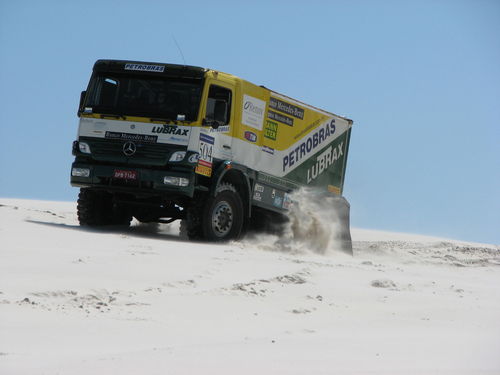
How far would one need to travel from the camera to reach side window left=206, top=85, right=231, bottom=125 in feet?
46.3

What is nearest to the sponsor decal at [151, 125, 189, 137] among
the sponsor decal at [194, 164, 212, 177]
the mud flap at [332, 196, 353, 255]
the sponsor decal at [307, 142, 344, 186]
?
the sponsor decal at [194, 164, 212, 177]

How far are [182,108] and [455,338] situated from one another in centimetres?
700

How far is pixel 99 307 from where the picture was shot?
791cm

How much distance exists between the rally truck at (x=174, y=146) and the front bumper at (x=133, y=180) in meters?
0.02

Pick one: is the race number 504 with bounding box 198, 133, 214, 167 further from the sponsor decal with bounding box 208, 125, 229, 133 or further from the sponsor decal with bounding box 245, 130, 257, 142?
the sponsor decal with bounding box 245, 130, 257, 142

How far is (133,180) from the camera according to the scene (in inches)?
548

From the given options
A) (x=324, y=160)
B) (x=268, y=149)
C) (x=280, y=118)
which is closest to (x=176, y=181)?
(x=268, y=149)

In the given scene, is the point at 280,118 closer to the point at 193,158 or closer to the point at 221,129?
the point at 221,129

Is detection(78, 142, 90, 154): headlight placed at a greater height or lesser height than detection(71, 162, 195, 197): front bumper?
greater

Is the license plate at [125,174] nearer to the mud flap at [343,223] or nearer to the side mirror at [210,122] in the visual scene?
the side mirror at [210,122]

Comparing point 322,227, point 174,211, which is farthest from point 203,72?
point 322,227

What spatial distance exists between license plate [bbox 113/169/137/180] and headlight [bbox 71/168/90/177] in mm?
493

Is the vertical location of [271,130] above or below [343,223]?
above

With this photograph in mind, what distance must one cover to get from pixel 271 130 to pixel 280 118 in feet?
1.26
